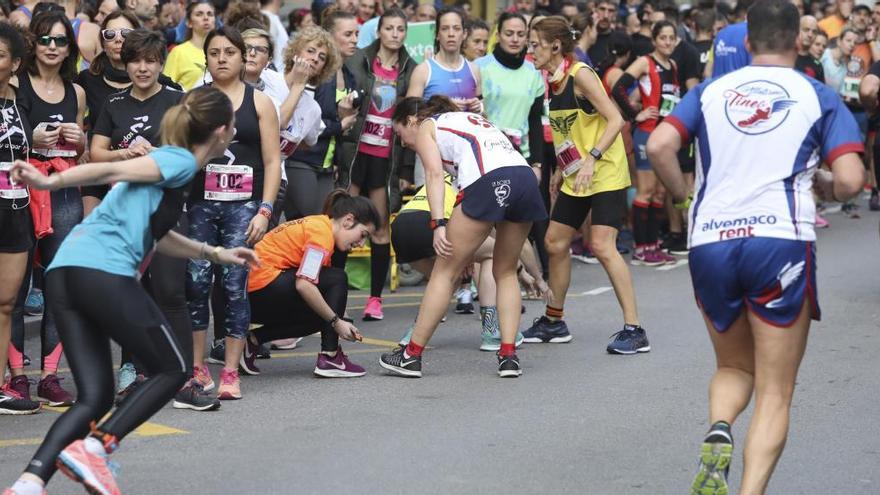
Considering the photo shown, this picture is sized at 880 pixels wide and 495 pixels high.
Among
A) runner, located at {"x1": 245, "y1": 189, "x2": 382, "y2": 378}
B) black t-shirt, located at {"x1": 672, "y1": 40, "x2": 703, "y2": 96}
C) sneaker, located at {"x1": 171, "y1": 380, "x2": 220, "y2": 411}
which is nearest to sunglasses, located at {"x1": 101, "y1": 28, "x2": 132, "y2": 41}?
runner, located at {"x1": 245, "y1": 189, "x2": 382, "y2": 378}

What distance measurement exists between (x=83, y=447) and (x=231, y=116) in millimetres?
1487

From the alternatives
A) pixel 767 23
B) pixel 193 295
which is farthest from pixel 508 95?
pixel 767 23

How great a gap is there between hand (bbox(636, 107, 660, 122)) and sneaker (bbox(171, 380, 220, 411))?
704 centimetres

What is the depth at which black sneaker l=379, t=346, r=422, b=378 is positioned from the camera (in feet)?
28.3

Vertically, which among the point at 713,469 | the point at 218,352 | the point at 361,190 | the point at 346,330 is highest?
the point at 713,469

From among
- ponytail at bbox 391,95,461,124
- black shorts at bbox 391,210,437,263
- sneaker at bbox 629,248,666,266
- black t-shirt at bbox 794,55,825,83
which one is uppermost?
ponytail at bbox 391,95,461,124

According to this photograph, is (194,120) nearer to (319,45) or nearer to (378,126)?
(319,45)

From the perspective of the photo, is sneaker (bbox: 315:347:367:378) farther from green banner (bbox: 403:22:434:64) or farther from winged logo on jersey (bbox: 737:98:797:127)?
green banner (bbox: 403:22:434:64)

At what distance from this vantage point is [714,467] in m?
5.36

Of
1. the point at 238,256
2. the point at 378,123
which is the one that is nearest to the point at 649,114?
the point at 378,123

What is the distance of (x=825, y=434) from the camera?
23.6 ft

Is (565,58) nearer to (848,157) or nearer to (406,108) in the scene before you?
(406,108)

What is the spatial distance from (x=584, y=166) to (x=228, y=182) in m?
2.58

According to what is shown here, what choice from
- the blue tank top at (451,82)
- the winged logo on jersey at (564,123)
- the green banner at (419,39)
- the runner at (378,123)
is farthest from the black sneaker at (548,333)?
the green banner at (419,39)
